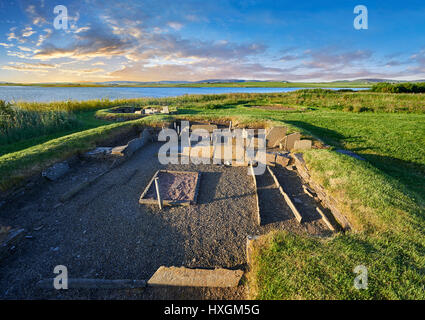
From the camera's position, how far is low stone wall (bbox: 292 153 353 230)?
4.56 meters

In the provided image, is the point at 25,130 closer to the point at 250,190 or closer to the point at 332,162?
the point at 250,190

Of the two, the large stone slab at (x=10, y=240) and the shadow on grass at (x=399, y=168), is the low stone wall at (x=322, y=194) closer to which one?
the shadow on grass at (x=399, y=168)

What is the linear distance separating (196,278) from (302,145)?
8.04 metres

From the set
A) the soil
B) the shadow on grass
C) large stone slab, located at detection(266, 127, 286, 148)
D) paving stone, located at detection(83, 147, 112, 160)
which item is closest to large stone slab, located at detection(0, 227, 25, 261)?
the soil

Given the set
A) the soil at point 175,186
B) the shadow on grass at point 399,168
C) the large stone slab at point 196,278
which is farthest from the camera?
the shadow on grass at point 399,168

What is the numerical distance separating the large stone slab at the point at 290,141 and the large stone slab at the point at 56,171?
32.1ft

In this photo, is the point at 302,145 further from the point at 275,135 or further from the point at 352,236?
the point at 352,236

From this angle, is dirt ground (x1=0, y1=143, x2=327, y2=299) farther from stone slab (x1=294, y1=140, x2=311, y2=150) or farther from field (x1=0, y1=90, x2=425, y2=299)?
stone slab (x1=294, y1=140, x2=311, y2=150)

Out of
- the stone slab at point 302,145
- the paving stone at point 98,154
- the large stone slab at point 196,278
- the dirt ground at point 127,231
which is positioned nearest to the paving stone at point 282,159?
the stone slab at point 302,145

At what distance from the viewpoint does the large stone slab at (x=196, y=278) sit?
304cm

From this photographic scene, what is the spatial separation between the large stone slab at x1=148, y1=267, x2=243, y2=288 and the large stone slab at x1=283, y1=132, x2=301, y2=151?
7604 millimetres

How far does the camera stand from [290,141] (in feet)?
30.8

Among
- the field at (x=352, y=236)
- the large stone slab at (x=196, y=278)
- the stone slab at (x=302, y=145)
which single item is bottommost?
the large stone slab at (x=196, y=278)
